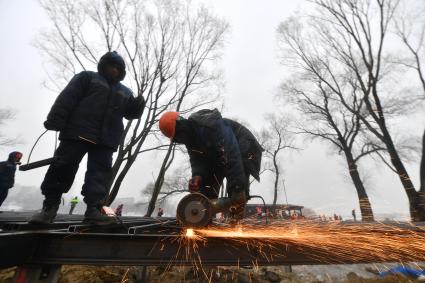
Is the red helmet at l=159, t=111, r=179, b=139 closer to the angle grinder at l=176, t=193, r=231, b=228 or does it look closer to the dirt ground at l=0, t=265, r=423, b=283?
the angle grinder at l=176, t=193, r=231, b=228

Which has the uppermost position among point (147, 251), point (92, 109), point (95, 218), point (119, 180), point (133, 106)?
point (119, 180)

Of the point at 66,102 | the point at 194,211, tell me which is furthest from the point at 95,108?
the point at 194,211

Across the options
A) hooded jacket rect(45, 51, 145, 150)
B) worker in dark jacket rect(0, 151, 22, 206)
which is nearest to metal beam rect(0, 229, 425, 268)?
hooded jacket rect(45, 51, 145, 150)

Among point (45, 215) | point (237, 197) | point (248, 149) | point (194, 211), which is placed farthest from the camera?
point (248, 149)

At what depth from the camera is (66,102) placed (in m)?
2.76

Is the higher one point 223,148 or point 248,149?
point 248,149

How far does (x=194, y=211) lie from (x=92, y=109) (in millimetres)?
1713

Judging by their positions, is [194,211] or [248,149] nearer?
[194,211]

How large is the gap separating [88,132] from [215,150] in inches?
63.9

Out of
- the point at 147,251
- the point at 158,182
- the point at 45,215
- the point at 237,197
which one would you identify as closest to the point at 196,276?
the point at 237,197

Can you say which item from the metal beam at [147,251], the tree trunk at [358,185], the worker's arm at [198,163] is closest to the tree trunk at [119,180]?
the worker's arm at [198,163]

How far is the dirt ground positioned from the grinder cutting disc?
1.78 m

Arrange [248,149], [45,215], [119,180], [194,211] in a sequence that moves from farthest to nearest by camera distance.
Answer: [119,180] → [248,149] → [194,211] → [45,215]

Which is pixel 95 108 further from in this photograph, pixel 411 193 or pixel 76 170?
pixel 411 193
